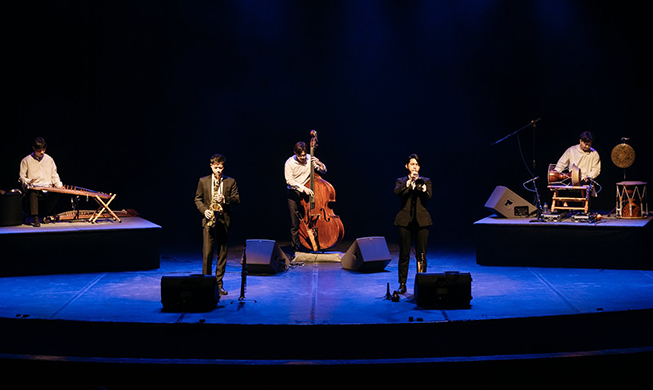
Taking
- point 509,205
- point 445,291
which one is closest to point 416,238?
point 445,291

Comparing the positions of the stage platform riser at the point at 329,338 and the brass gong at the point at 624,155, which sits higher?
the brass gong at the point at 624,155

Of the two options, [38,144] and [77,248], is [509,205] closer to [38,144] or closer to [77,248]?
[77,248]

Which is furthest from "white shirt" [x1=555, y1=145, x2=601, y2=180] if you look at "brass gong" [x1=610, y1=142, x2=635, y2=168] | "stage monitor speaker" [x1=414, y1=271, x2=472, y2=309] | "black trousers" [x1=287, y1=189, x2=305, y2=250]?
"stage monitor speaker" [x1=414, y1=271, x2=472, y2=309]

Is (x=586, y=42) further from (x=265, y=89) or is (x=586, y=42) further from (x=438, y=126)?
(x=265, y=89)

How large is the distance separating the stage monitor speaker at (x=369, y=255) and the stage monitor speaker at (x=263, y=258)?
0.91m

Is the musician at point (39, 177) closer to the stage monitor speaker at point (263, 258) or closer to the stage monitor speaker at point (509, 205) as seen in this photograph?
the stage monitor speaker at point (263, 258)

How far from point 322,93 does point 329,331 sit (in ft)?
20.4

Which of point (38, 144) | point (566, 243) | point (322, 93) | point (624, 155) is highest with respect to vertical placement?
point (322, 93)

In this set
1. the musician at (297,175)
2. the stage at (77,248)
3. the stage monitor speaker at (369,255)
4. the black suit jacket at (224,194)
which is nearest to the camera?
the black suit jacket at (224,194)

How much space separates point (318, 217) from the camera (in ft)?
27.8

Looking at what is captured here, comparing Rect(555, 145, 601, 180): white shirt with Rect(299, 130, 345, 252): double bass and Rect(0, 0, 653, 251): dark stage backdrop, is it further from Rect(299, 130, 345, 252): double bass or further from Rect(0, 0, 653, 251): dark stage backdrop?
Rect(299, 130, 345, 252): double bass

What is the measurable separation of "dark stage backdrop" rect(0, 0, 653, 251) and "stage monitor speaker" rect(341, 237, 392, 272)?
270 centimetres

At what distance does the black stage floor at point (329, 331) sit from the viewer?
2617 mm

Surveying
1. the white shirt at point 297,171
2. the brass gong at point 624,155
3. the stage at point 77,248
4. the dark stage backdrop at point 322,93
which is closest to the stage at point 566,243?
the brass gong at point 624,155
